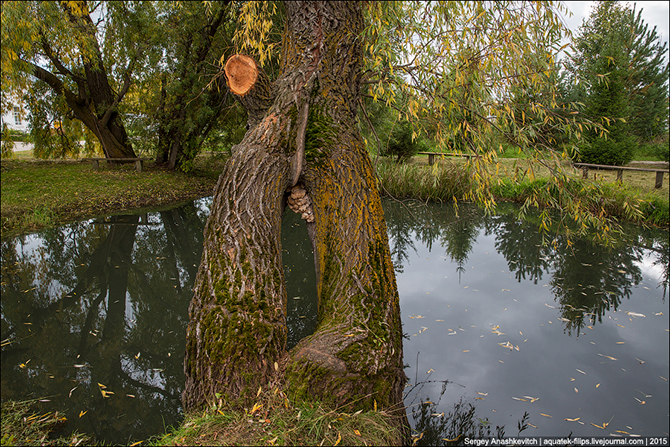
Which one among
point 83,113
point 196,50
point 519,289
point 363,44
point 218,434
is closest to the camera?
point 218,434

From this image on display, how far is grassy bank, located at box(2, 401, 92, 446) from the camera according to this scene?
2250 mm

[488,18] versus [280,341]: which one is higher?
[488,18]

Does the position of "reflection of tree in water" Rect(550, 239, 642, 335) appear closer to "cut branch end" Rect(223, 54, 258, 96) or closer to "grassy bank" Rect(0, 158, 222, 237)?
"cut branch end" Rect(223, 54, 258, 96)

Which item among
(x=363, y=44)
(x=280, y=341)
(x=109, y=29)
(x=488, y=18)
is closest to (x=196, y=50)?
(x=109, y=29)

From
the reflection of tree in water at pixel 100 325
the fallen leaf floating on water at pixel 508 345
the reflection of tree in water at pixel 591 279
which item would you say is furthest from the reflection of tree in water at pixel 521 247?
the reflection of tree in water at pixel 100 325

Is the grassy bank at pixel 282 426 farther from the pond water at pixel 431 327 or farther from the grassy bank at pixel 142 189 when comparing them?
the grassy bank at pixel 142 189

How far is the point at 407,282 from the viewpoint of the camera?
207 inches

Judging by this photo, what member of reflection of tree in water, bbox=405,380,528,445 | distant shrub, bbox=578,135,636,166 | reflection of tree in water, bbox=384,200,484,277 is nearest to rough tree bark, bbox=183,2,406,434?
reflection of tree in water, bbox=405,380,528,445

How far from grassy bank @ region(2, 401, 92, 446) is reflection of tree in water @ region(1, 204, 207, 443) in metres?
0.10

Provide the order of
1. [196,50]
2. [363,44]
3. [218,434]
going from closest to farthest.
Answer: [218,434] → [363,44] → [196,50]

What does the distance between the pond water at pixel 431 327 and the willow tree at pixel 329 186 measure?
79 centimetres

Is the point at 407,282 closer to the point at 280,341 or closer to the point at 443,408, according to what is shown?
the point at 443,408

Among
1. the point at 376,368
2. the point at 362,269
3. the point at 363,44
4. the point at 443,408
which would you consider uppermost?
the point at 363,44

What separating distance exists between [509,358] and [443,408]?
102cm
